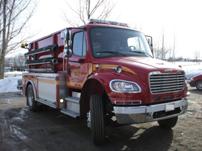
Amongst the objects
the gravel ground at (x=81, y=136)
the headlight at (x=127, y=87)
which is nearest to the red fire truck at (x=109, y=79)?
the headlight at (x=127, y=87)

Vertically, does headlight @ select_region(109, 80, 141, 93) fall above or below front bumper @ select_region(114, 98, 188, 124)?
above

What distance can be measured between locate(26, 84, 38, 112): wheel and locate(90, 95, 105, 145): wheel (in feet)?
16.4

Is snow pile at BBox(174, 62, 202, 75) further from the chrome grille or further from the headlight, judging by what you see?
the headlight

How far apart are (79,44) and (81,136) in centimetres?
225

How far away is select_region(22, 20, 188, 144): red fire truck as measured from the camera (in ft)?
20.6

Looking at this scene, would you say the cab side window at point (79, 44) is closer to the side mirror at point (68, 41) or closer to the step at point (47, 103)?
the side mirror at point (68, 41)

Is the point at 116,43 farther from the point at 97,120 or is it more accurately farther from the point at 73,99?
the point at 97,120

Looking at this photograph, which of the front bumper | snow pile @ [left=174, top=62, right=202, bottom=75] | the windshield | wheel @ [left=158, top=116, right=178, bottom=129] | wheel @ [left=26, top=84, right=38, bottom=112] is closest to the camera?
the front bumper

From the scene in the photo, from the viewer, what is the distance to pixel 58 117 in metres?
10.3

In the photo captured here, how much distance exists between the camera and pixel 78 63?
7914 mm

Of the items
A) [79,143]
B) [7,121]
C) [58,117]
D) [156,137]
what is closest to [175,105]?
[156,137]

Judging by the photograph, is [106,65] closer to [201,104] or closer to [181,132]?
[181,132]

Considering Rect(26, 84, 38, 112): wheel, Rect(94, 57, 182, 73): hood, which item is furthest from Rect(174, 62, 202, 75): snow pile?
Rect(94, 57, 182, 73): hood

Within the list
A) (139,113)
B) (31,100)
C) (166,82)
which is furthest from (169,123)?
(31,100)
